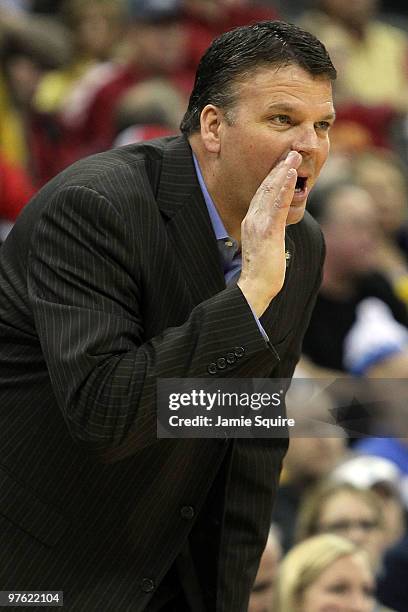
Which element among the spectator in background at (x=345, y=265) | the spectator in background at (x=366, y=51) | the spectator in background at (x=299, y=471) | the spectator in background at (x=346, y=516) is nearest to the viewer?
the spectator in background at (x=346, y=516)

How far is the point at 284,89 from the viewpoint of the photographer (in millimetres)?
1845

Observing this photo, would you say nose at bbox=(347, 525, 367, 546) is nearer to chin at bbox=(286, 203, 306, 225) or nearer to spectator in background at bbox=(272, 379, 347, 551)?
spectator in background at bbox=(272, 379, 347, 551)

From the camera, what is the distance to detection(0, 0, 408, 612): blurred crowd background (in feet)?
10.1

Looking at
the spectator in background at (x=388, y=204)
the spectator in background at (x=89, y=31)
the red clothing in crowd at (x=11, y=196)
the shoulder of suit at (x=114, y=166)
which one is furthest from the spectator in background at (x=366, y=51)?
the shoulder of suit at (x=114, y=166)

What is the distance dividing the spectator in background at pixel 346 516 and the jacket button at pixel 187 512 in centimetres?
150

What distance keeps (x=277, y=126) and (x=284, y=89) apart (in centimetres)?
6

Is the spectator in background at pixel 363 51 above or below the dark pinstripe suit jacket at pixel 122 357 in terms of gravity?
below

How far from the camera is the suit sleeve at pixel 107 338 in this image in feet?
5.53

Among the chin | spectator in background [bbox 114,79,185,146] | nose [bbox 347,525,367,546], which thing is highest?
the chin

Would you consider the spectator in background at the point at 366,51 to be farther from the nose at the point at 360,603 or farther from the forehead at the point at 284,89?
the forehead at the point at 284,89

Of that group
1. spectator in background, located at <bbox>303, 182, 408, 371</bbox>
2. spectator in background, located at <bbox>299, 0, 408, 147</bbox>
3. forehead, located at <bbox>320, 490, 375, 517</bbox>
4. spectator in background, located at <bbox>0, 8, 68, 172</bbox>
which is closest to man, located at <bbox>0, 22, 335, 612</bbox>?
forehead, located at <bbox>320, 490, 375, 517</bbox>

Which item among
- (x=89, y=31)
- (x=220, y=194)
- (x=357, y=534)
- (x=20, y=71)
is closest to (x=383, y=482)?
(x=357, y=534)

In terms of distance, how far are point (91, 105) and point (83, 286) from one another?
12.0 ft

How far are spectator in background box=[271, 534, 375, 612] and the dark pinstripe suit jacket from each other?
3.33 feet
